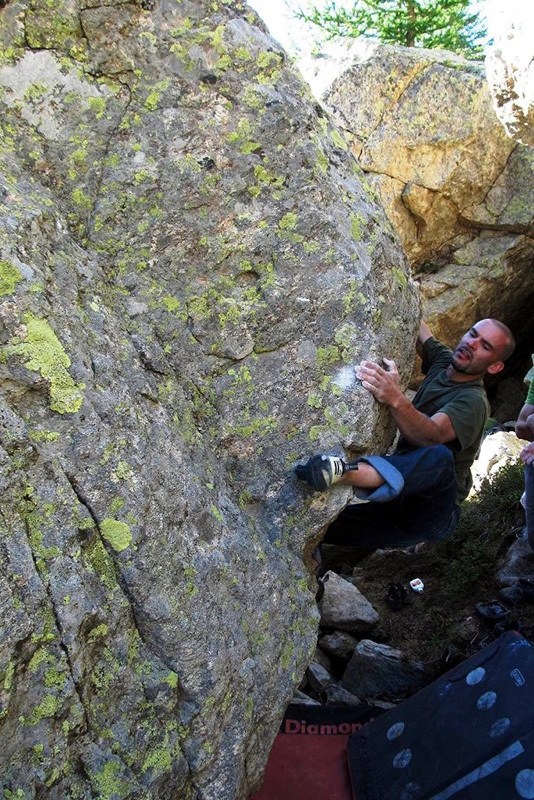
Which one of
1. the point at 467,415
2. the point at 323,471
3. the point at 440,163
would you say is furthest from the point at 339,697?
the point at 440,163

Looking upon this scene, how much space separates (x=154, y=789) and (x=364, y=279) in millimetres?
2847

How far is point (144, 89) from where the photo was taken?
3.64 metres

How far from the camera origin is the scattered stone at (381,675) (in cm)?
509

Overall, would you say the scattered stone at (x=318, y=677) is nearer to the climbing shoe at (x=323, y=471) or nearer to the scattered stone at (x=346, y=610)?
the scattered stone at (x=346, y=610)

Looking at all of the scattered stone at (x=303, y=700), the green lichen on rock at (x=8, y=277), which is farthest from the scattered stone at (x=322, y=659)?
the green lichen on rock at (x=8, y=277)

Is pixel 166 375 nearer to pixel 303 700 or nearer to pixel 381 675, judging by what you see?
A: pixel 303 700

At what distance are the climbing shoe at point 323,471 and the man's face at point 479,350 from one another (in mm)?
1976

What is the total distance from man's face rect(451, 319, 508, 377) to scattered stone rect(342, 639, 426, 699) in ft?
7.92

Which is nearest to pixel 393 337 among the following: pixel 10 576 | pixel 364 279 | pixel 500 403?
pixel 364 279

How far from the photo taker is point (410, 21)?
16.1m

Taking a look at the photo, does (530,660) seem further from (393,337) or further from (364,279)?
(364,279)

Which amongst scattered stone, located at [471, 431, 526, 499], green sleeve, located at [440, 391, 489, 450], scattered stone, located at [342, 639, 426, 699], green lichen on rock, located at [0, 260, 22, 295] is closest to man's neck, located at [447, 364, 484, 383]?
green sleeve, located at [440, 391, 489, 450]

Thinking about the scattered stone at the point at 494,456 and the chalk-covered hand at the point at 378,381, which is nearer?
the chalk-covered hand at the point at 378,381

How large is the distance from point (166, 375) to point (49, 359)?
33.7 inches
